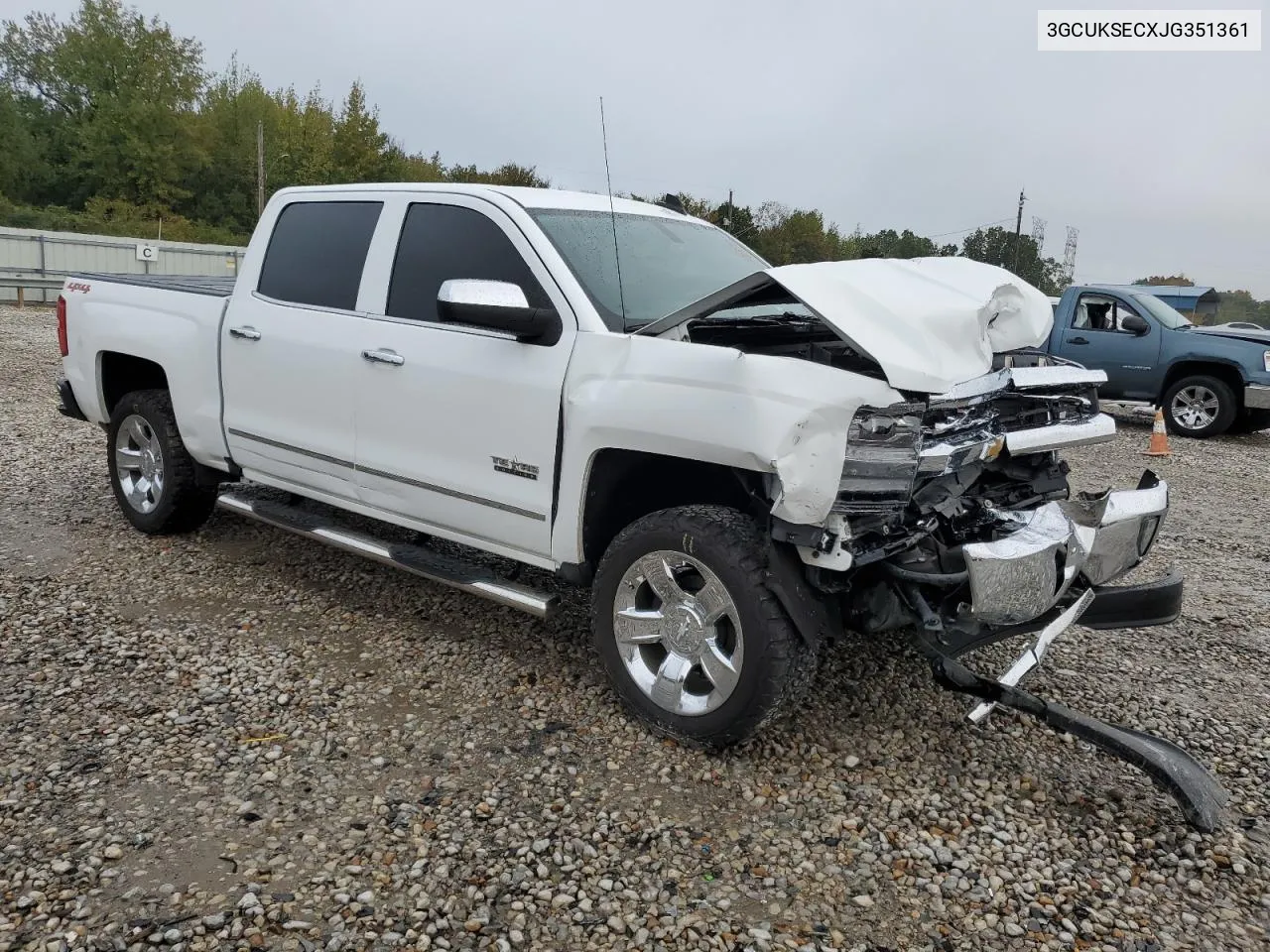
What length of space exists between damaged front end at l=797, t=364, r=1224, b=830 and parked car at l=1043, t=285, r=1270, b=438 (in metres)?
8.68

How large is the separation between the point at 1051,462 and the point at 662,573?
5.93 feet

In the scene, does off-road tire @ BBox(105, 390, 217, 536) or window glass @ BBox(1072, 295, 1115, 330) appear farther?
window glass @ BBox(1072, 295, 1115, 330)

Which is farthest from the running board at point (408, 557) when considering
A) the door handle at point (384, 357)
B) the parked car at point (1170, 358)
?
the parked car at point (1170, 358)

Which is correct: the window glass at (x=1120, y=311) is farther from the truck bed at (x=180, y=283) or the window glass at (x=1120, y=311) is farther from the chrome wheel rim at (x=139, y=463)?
the chrome wheel rim at (x=139, y=463)

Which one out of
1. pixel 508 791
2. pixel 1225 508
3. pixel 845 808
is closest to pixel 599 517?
pixel 508 791

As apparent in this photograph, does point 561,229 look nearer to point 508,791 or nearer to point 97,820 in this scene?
point 508,791

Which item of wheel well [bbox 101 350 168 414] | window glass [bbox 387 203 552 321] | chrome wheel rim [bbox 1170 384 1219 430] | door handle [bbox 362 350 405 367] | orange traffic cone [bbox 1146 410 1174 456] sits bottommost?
orange traffic cone [bbox 1146 410 1174 456]

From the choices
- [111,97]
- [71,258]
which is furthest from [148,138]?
[71,258]

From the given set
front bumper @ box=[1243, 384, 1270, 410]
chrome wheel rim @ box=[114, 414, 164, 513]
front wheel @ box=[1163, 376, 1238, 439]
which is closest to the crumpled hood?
chrome wheel rim @ box=[114, 414, 164, 513]

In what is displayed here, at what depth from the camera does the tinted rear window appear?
441cm

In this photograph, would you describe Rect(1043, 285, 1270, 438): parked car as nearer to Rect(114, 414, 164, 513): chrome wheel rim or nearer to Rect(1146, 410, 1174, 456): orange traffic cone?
Rect(1146, 410, 1174, 456): orange traffic cone

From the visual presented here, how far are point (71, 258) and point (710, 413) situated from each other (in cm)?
2846

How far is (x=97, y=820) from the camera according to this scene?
2896 millimetres

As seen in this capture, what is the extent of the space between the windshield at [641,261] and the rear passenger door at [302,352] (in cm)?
103
